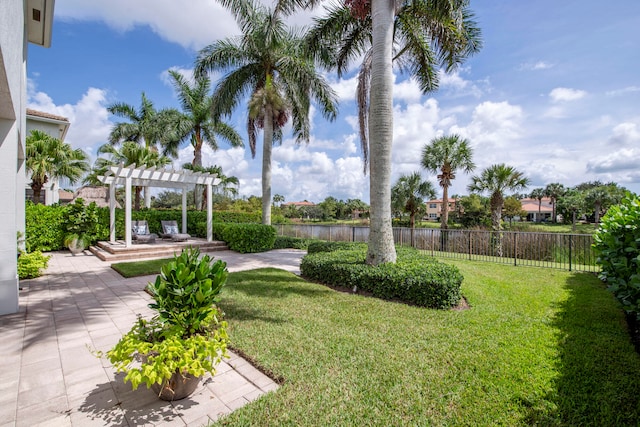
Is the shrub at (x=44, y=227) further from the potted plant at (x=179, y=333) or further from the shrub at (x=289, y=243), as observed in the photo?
the potted plant at (x=179, y=333)

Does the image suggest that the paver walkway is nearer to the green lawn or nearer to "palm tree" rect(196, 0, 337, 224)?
the green lawn

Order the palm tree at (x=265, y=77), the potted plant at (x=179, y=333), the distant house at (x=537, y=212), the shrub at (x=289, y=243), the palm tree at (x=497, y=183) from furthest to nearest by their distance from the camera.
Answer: the distant house at (x=537, y=212) < the palm tree at (x=497, y=183) < the shrub at (x=289, y=243) < the palm tree at (x=265, y=77) < the potted plant at (x=179, y=333)

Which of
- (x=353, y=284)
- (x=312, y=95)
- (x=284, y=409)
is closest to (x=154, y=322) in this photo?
(x=284, y=409)

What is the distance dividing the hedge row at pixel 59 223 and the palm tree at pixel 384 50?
9.80m

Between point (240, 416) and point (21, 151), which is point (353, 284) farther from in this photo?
point (21, 151)

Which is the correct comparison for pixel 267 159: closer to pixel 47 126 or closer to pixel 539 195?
pixel 47 126

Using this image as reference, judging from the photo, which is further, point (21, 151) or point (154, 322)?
point (21, 151)

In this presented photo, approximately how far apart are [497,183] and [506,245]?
25.5 ft

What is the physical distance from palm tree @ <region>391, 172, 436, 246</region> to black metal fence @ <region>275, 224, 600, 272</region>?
9.03 meters

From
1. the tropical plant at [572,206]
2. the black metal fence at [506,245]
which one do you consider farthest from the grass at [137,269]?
the tropical plant at [572,206]

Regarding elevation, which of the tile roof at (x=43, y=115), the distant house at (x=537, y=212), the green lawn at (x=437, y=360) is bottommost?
the green lawn at (x=437, y=360)

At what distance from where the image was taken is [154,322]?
2537 millimetres

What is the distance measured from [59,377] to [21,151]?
515cm

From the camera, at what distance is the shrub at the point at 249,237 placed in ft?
36.6
